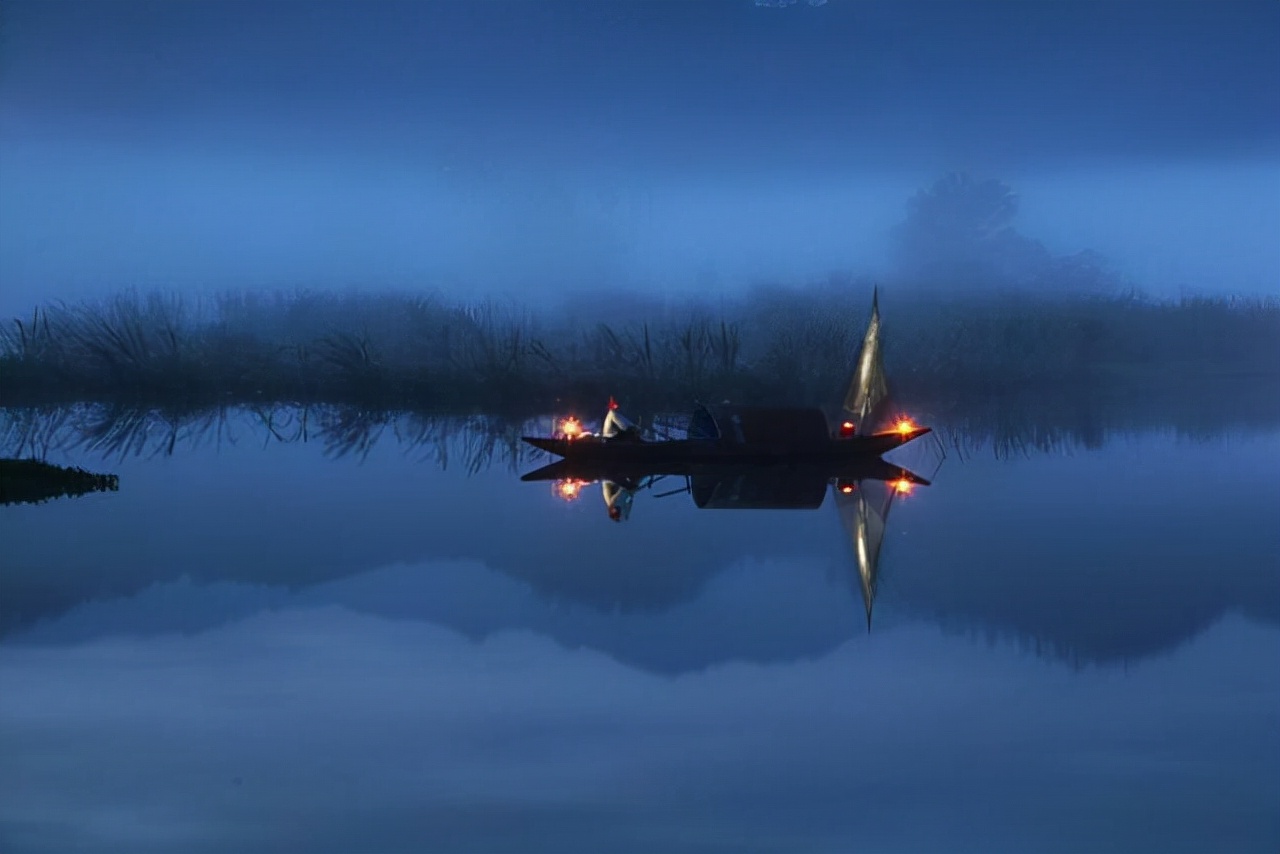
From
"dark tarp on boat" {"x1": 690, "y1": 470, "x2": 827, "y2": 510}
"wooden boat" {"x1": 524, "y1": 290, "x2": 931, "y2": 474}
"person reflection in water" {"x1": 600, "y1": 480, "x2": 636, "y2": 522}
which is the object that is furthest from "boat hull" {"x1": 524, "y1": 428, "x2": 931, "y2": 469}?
"person reflection in water" {"x1": 600, "y1": 480, "x2": 636, "y2": 522}

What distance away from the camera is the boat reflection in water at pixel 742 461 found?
12898 millimetres

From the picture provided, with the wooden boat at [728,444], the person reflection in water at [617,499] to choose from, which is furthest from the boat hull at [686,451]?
the person reflection in water at [617,499]

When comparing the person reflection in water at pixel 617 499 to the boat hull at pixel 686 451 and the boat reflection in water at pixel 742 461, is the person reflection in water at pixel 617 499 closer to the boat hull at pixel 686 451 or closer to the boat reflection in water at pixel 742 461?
the boat reflection in water at pixel 742 461

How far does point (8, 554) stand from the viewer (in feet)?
31.7

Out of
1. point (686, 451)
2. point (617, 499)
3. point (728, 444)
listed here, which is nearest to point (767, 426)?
point (728, 444)

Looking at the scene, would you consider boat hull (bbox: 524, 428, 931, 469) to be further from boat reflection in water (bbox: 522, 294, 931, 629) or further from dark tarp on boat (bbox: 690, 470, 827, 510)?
dark tarp on boat (bbox: 690, 470, 827, 510)

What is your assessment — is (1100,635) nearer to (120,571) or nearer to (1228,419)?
(120,571)

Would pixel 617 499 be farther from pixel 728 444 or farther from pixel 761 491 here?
pixel 728 444

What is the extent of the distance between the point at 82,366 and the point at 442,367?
5.06 meters

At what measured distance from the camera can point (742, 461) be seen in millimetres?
14039

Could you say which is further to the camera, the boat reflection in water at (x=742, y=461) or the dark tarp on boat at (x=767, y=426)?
the dark tarp on boat at (x=767, y=426)

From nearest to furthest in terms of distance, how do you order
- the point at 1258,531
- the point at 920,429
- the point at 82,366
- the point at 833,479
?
1. the point at 1258,531
2. the point at 833,479
3. the point at 920,429
4. the point at 82,366

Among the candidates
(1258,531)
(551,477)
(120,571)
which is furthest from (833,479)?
(120,571)

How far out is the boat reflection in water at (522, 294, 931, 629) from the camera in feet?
42.3
